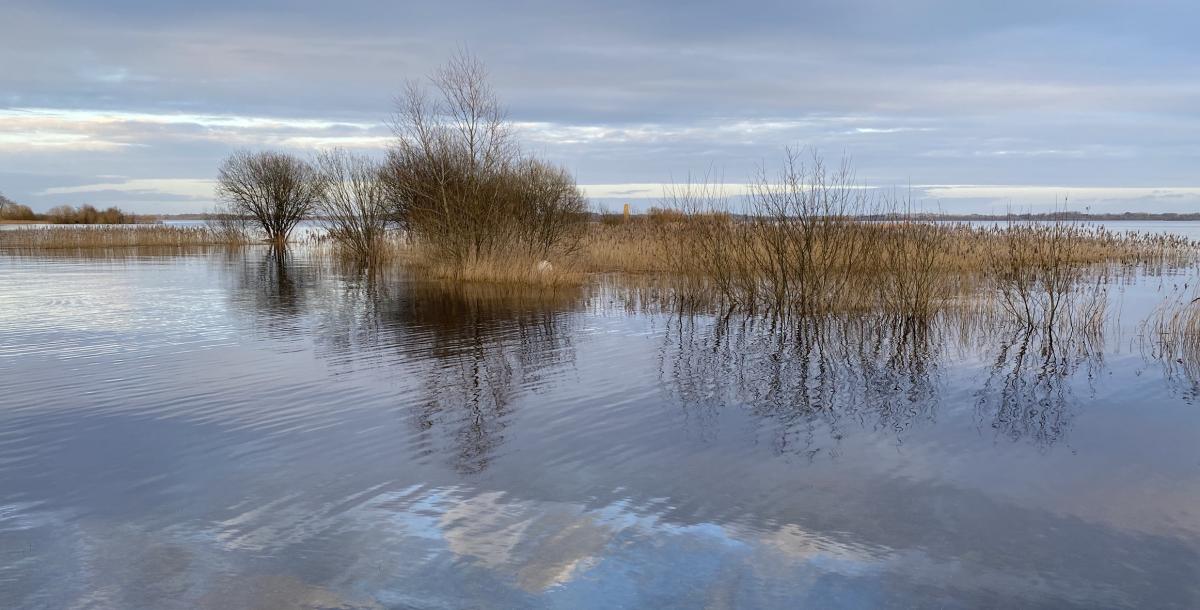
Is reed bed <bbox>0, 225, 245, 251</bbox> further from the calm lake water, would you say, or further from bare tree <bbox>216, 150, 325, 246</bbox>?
the calm lake water

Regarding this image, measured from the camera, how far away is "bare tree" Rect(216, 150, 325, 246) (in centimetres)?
4244

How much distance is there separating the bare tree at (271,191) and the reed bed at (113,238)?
1.71 meters

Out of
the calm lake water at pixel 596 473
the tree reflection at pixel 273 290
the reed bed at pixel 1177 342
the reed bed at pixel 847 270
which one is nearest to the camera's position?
the calm lake water at pixel 596 473

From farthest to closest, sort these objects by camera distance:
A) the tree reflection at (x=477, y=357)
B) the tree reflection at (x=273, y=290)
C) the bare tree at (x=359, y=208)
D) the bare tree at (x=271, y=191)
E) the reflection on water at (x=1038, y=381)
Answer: the bare tree at (x=271, y=191)
the bare tree at (x=359, y=208)
the tree reflection at (x=273, y=290)
the reflection on water at (x=1038, y=381)
the tree reflection at (x=477, y=357)

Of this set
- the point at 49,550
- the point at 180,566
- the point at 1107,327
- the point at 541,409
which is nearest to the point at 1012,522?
the point at 541,409

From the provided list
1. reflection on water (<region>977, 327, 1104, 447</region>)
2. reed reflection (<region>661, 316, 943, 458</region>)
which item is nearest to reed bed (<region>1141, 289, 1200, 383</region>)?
reflection on water (<region>977, 327, 1104, 447</region>)

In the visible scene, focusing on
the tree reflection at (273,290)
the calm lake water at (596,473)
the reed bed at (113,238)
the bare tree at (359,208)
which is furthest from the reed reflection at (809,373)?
the reed bed at (113,238)

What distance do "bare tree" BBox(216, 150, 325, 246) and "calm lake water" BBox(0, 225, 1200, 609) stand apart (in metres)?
33.7

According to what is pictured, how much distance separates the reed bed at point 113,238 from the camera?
3631 centimetres

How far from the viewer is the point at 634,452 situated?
5.92 meters

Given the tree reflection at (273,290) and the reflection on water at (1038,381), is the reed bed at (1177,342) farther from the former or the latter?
the tree reflection at (273,290)

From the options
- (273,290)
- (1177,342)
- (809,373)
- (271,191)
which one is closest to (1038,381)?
(809,373)

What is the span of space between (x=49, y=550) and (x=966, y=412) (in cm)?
660

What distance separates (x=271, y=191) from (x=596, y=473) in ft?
136
